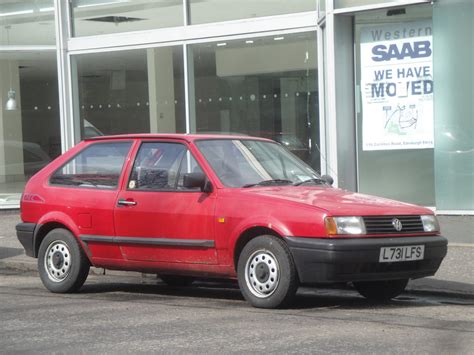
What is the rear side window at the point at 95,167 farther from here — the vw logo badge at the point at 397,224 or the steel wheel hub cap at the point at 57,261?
the vw logo badge at the point at 397,224

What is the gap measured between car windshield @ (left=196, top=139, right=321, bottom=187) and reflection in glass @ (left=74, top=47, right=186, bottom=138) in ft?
24.5

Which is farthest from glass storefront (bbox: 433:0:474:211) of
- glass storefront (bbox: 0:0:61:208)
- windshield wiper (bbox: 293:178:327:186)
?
glass storefront (bbox: 0:0:61:208)

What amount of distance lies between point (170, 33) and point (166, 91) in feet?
3.43

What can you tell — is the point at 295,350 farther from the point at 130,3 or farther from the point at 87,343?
the point at 130,3

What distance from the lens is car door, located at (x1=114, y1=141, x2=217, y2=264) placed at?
8203 mm

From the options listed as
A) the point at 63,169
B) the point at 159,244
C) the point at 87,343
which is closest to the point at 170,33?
the point at 63,169

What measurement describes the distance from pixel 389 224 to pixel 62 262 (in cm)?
332

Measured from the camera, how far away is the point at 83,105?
17578 mm

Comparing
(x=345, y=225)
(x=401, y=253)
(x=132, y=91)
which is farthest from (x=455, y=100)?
(x=345, y=225)

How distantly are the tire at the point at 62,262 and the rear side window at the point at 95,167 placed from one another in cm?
53

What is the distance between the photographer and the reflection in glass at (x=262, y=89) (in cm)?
1497

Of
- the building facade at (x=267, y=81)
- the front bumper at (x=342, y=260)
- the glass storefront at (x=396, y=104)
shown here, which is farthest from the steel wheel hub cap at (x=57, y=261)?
the glass storefront at (x=396, y=104)

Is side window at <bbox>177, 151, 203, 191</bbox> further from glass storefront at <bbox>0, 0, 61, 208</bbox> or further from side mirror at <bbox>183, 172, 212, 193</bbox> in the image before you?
glass storefront at <bbox>0, 0, 61, 208</bbox>

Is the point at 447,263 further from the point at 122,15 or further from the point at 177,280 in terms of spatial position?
the point at 122,15
